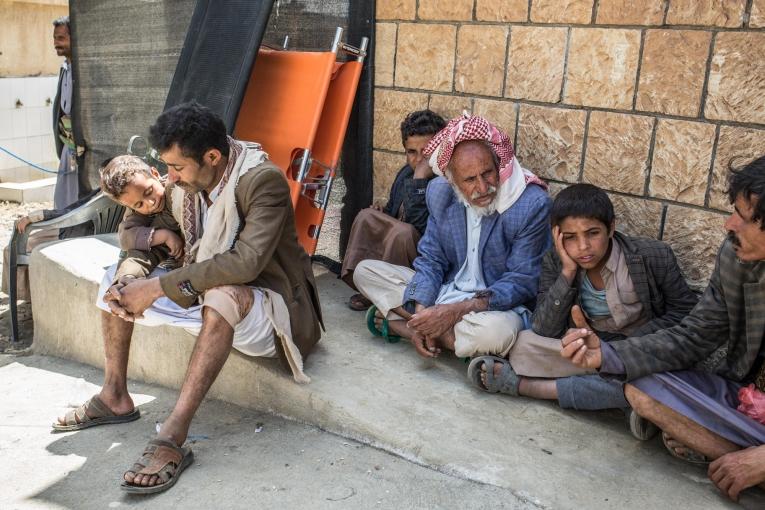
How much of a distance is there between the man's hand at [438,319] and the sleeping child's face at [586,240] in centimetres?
61

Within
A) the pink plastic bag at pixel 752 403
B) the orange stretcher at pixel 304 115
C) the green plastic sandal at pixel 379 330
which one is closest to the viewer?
the pink plastic bag at pixel 752 403

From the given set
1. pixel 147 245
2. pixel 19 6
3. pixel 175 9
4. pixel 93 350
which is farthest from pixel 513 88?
pixel 19 6

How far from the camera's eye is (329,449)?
3.14 meters

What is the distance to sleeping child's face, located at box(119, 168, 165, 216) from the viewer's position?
3.55 meters

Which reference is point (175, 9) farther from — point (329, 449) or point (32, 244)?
point (329, 449)

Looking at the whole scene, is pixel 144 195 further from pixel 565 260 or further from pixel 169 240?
pixel 565 260

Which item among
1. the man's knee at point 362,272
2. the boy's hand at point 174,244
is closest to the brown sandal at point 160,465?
the boy's hand at point 174,244

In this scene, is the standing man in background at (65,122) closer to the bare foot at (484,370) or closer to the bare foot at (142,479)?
the bare foot at (142,479)

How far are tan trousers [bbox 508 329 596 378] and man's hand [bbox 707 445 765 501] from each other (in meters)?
0.74

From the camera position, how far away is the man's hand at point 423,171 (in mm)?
4305

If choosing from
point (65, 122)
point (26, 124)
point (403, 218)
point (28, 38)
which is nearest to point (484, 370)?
point (403, 218)

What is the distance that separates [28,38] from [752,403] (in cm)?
939

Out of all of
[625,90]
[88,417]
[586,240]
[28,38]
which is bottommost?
[88,417]

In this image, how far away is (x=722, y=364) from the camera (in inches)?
114
